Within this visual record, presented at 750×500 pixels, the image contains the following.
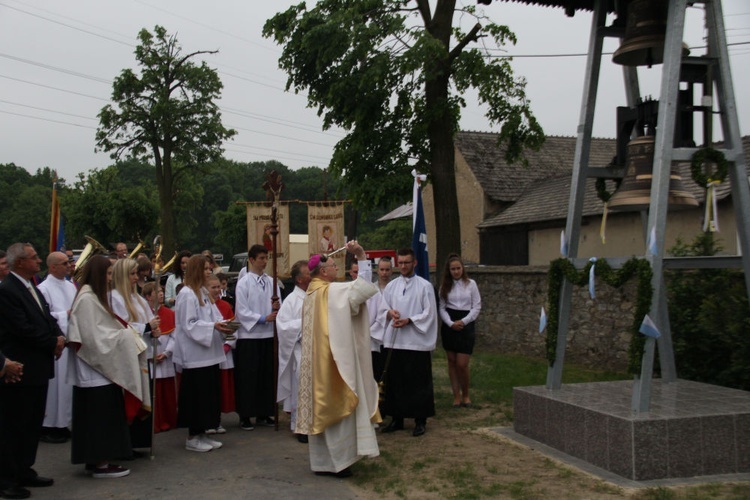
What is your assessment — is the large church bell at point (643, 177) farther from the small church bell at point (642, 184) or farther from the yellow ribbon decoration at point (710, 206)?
the yellow ribbon decoration at point (710, 206)

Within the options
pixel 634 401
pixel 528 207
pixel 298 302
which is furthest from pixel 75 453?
pixel 528 207

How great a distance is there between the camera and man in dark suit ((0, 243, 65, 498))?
566cm

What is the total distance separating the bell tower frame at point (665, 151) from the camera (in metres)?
6.00

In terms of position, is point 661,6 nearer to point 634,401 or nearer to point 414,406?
point 634,401

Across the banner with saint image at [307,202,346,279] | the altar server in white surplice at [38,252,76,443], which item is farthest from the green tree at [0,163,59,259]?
the altar server in white surplice at [38,252,76,443]

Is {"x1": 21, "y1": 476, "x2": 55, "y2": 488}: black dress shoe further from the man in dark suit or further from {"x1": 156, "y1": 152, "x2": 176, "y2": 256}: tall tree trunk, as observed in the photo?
{"x1": 156, "y1": 152, "x2": 176, "y2": 256}: tall tree trunk

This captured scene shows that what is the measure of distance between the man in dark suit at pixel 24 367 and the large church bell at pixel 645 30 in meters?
5.45

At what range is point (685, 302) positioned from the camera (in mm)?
8711

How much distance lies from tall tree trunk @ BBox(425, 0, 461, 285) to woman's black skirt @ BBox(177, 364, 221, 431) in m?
7.65

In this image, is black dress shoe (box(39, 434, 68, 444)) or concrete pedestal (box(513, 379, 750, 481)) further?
black dress shoe (box(39, 434, 68, 444))

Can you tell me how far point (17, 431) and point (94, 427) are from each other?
1.91 feet

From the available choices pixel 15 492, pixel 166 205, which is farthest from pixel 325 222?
pixel 166 205

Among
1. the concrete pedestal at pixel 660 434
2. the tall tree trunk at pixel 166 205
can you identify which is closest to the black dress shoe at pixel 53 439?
the concrete pedestal at pixel 660 434

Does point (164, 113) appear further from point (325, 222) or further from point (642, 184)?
point (642, 184)
